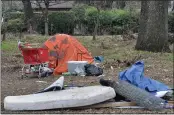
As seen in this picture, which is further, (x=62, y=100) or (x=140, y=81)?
(x=140, y=81)

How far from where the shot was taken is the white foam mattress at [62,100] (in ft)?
21.4

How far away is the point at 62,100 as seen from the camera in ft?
21.6

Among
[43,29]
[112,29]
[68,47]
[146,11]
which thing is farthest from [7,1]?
[68,47]

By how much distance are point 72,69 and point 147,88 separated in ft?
11.3

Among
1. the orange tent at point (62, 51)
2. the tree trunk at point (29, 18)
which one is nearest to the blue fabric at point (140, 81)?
the orange tent at point (62, 51)

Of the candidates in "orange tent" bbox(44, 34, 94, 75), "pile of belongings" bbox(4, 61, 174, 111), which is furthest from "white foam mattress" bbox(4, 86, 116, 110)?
"orange tent" bbox(44, 34, 94, 75)

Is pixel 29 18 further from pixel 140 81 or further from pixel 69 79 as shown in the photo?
pixel 140 81

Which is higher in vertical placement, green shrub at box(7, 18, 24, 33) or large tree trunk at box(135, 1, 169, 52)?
large tree trunk at box(135, 1, 169, 52)

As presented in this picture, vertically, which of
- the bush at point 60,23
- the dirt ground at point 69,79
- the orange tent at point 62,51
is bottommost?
the bush at point 60,23

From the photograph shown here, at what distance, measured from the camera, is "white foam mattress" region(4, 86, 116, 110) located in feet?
21.4

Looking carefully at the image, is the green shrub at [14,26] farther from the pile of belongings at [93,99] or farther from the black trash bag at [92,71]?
the pile of belongings at [93,99]

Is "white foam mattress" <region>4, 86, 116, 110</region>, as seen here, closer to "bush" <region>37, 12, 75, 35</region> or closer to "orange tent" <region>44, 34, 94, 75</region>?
"orange tent" <region>44, 34, 94, 75</region>

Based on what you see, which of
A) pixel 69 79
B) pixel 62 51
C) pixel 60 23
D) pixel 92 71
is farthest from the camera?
pixel 60 23

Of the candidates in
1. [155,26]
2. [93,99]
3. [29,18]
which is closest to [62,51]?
[93,99]
